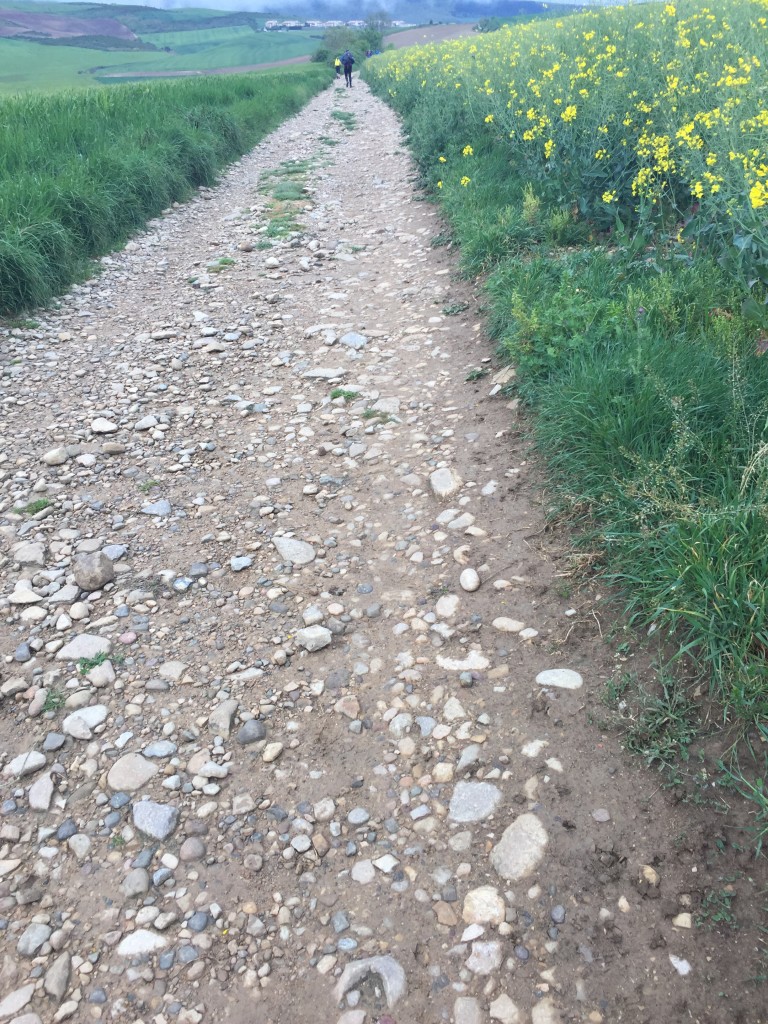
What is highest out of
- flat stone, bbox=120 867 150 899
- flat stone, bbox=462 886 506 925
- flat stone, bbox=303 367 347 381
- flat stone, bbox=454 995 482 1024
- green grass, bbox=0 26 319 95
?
green grass, bbox=0 26 319 95

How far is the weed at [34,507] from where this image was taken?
4762mm

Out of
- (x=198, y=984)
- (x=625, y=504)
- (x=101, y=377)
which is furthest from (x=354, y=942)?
(x=101, y=377)

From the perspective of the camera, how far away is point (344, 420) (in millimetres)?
5773

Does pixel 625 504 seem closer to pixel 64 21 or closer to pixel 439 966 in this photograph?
pixel 439 966

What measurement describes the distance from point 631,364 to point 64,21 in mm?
109378

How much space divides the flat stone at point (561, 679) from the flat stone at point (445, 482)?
5.54 feet

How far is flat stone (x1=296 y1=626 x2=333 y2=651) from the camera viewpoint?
3648 mm

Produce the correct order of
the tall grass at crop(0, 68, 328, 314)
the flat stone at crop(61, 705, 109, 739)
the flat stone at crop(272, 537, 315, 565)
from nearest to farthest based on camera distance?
the flat stone at crop(61, 705, 109, 739) < the flat stone at crop(272, 537, 315, 565) < the tall grass at crop(0, 68, 328, 314)

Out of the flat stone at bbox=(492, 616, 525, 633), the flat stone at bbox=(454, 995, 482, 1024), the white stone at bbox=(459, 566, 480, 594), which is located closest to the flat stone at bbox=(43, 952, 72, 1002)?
the flat stone at bbox=(454, 995, 482, 1024)

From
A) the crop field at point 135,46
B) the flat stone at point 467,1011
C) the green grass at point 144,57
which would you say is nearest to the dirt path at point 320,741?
the flat stone at point 467,1011

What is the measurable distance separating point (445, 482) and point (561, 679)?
6.23 feet

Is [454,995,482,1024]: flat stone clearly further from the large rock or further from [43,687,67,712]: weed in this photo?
the large rock

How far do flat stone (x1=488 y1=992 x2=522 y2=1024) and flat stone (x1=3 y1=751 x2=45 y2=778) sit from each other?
2.18 metres

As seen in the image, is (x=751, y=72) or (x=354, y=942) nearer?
(x=354, y=942)
